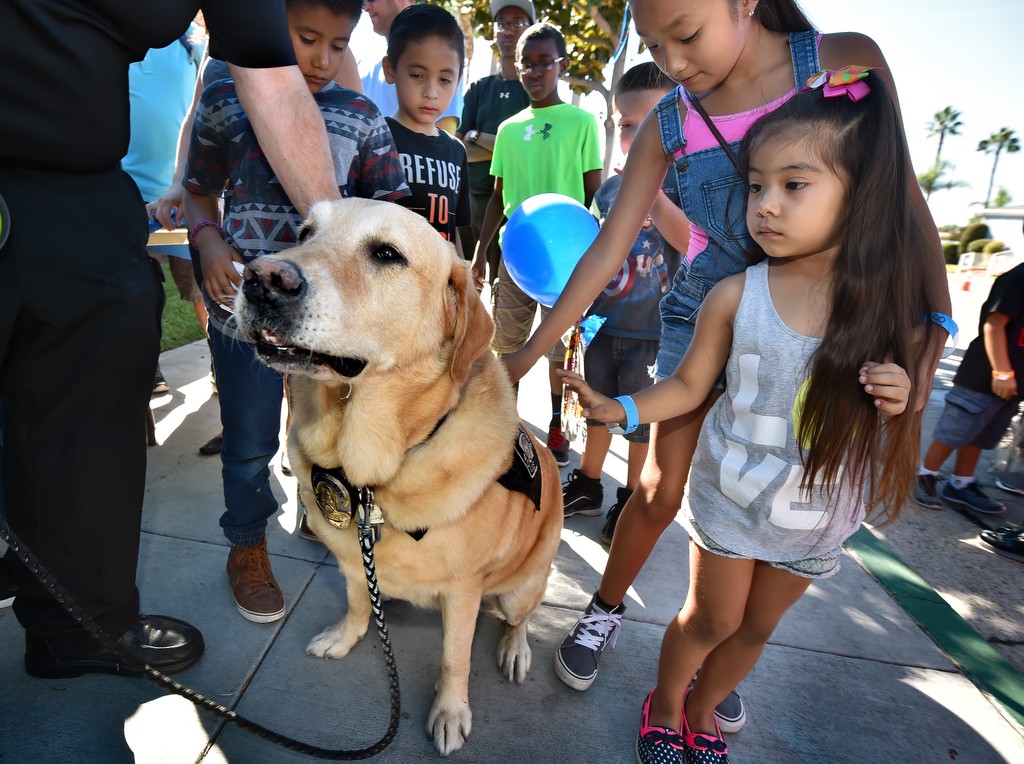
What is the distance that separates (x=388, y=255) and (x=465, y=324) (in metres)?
0.33

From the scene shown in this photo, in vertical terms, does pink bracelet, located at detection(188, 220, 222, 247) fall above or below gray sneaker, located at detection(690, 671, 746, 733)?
above

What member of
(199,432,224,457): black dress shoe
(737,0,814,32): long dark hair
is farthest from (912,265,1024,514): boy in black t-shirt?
(199,432,224,457): black dress shoe

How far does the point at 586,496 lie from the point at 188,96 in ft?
13.1

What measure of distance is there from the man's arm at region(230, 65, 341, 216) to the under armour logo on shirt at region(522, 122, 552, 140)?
8.32ft

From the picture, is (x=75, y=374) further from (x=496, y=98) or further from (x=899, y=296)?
(x=496, y=98)

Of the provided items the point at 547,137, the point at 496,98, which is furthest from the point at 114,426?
the point at 496,98

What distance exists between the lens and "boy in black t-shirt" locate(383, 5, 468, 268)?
3.03 meters

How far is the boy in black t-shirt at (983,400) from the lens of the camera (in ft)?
12.5

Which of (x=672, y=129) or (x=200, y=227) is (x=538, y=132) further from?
(x=200, y=227)

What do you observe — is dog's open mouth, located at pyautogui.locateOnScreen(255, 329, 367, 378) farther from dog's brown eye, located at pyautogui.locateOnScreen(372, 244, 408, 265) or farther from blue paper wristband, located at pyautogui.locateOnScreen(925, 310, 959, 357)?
blue paper wristband, located at pyautogui.locateOnScreen(925, 310, 959, 357)

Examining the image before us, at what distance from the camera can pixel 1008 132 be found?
7200 cm

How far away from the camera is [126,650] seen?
1.74 meters

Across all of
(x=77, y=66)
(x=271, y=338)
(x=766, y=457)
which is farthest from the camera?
(x=766, y=457)

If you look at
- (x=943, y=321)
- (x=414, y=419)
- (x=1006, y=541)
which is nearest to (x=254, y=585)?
(x=414, y=419)
